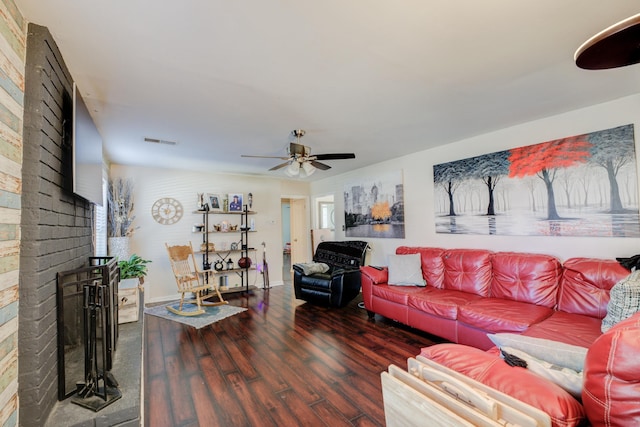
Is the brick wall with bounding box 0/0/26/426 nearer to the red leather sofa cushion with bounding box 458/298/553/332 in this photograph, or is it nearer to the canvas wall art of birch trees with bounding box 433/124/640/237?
the red leather sofa cushion with bounding box 458/298/553/332

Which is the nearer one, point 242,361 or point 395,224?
point 242,361

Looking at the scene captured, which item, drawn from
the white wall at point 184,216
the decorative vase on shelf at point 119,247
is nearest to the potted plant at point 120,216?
the decorative vase on shelf at point 119,247

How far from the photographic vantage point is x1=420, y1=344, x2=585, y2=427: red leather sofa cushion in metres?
0.83

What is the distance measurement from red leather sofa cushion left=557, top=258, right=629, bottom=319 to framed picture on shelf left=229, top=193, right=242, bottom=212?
5.02m

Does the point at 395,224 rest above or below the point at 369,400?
above

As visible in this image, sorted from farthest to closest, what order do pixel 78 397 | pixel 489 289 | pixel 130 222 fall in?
pixel 130 222
pixel 489 289
pixel 78 397

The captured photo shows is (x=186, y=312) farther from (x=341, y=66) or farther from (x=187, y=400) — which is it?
(x=341, y=66)

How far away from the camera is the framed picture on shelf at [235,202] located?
18.1ft

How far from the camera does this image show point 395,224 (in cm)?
458

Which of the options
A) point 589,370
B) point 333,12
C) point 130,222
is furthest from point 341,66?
point 130,222

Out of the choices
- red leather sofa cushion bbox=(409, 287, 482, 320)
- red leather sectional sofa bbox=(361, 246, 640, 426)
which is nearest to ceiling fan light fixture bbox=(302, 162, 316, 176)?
red leather sectional sofa bbox=(361, 246, 640, 426)

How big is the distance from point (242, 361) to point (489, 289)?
2.76 meters

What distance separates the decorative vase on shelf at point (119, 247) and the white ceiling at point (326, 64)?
1.50 metres

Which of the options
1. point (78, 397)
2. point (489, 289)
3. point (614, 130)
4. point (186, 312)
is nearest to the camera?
point (78, 397)
